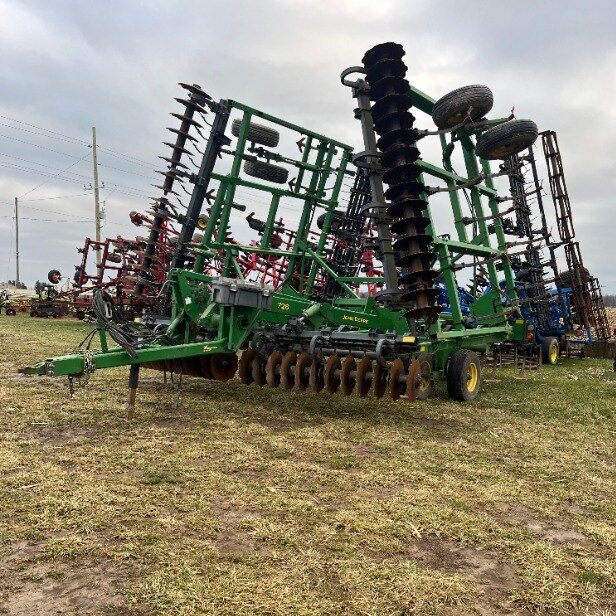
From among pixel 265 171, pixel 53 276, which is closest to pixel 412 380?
pixel 265 171

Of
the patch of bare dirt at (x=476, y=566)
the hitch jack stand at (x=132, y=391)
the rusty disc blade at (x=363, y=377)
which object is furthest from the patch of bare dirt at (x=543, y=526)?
the hitch jack stand at (x=132, y=391)

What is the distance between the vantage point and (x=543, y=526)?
11.4 ft

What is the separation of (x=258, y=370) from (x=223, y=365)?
27.2 inches

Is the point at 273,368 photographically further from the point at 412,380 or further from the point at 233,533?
the point at 233,533

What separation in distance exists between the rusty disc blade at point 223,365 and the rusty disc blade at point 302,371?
1.30m

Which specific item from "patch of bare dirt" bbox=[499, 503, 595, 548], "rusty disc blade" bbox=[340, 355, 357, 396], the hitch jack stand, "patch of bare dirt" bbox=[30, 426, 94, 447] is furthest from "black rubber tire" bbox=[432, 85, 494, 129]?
"patch of bare dirt" bbox=[30, 426, 94, 447]

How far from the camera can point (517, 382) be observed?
10.5 metres

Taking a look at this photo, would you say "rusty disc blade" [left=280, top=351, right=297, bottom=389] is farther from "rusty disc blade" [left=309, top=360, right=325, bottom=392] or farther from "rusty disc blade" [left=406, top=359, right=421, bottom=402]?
"rusty disc blade" [left=406, top=359, right=421, bottom=402]

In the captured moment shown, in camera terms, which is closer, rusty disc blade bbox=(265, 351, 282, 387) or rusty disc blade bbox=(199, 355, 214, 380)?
rusty disc blade bbox=(265, 351, 282, 387)

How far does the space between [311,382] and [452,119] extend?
16.3ft

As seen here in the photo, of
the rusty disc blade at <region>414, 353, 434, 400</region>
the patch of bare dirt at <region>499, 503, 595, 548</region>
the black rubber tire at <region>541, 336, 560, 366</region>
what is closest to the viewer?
the patch of bare dirt at <region>499, 503, 595, 548</region>

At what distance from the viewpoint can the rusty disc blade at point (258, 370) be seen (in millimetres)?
7578

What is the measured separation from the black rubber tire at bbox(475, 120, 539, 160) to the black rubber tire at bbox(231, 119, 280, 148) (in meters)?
3.74

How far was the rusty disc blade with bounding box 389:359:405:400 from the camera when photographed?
6336 mm
